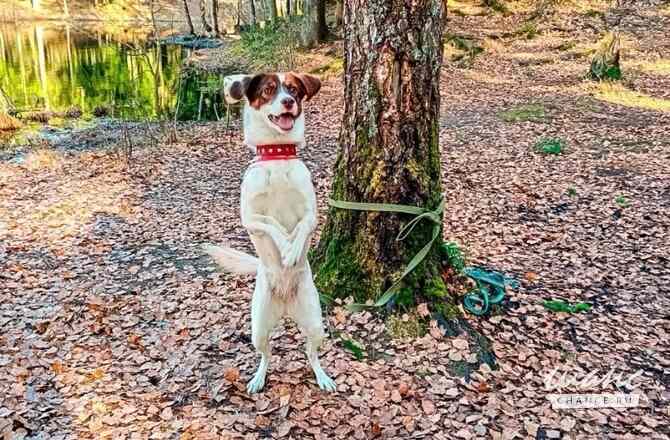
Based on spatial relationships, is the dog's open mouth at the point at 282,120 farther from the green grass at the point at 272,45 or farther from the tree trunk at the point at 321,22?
the tree trunk at the point at 321,22

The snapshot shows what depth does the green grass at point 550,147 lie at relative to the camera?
356 inches

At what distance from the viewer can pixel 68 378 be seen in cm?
396

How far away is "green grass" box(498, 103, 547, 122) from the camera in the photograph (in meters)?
11.4

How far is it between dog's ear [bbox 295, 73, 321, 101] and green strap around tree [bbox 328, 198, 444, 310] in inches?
51.4

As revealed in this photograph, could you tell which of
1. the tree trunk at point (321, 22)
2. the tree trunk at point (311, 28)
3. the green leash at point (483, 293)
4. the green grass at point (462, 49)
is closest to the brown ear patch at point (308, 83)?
the green leash at point (483, 293)

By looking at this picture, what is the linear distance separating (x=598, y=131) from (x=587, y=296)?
6539 mm

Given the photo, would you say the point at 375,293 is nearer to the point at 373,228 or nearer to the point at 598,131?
the point at 373,228

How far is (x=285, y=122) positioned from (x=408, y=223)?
5.39 ft

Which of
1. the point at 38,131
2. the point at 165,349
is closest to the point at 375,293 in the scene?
the point at 165,349

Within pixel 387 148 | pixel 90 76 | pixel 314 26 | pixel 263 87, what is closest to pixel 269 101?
pixel 263 87

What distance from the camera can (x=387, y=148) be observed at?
412 cm

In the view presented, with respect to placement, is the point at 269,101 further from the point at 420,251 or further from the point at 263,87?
the point at 420,251

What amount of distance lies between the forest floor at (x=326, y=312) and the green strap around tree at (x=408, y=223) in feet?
0.70

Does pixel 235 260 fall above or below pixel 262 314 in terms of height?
above
